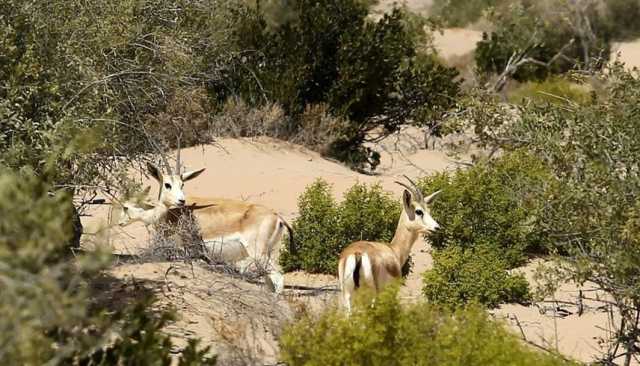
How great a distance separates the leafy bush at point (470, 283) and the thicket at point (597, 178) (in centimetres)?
342

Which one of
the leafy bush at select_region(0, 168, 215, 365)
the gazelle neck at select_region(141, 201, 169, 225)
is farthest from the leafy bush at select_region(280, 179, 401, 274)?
the leafy bush at select_region(0, 168, 215, 365)

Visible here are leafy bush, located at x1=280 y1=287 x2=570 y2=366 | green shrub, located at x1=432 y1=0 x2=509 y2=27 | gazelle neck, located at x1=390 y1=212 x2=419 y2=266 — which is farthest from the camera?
green shrub, located at x1=432 y1=0 x2=509 y2=27

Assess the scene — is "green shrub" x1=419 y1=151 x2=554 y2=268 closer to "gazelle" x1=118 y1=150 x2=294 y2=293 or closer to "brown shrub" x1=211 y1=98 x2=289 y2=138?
"gazelle" x1=118 y1=150 x2=294 y2=293

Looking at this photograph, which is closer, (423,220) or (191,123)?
(423,220)

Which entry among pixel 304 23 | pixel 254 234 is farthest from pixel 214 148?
pixel 254 234

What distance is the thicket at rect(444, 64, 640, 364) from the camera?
8656mm

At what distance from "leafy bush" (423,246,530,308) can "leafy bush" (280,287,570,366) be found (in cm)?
555

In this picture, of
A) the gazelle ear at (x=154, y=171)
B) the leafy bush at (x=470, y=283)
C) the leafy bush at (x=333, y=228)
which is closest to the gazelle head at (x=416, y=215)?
the leafy bush at (x=470, y=283)

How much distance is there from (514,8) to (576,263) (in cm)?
2757

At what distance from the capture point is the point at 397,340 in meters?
7.25

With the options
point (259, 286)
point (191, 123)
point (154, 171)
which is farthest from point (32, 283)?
point (191, 123)

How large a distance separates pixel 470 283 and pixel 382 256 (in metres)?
2.31

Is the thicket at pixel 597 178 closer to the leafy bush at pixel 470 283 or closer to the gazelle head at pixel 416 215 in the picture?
the gazelle head at pixel 416 215

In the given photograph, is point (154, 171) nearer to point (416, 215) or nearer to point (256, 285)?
point (256, 285)
